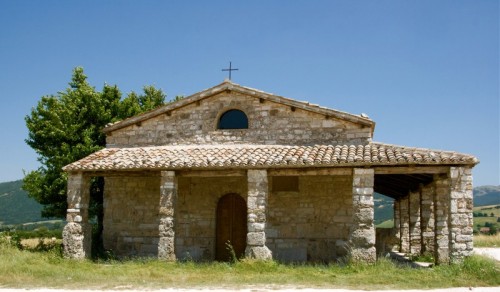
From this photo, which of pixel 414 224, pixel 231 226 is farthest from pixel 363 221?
pixel 414 224

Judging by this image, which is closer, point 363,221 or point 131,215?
point 363,221

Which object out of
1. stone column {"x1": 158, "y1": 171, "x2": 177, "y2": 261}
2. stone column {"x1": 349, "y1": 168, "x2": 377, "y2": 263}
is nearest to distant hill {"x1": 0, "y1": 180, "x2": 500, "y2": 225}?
stone column {"x1": 349, "y1": 168, "x2": 377, "y2": 263}

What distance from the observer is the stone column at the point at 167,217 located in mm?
13297

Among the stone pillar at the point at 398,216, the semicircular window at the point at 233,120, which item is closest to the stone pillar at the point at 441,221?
the stone pillar at the point at 398,216

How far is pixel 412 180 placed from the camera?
626 inches

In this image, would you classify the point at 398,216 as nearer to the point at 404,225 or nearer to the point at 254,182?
the point at 404,225

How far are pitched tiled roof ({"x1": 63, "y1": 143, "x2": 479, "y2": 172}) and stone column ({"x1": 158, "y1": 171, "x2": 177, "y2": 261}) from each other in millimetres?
457

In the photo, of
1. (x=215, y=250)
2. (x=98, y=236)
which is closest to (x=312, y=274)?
(x=215, y=250)

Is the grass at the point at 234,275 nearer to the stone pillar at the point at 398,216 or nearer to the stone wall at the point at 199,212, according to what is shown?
the stone wall at the point at 199,212

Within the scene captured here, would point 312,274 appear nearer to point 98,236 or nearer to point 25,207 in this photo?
point 98,236

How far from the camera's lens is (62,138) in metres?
19.4

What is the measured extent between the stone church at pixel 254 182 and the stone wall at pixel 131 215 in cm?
3

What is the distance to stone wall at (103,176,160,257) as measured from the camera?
15703 mm

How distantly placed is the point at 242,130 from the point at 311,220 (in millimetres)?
3642
